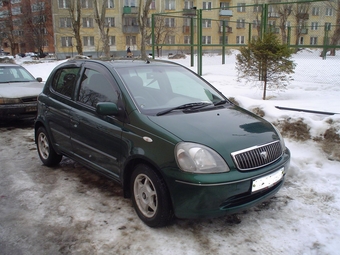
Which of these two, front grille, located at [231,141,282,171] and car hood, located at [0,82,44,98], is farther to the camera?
car hood, located at [0,82,44,98]

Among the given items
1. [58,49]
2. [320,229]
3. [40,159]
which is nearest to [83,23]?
[58,49]

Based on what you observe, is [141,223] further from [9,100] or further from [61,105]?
[9,100]

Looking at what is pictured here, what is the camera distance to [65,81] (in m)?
4.93

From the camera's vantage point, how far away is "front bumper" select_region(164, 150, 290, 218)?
9.90 feet

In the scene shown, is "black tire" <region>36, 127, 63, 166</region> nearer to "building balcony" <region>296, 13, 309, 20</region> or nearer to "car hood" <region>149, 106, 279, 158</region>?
"car hood" <region>149, 106, 279, 158</region>

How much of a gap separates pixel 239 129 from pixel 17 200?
2.87 meters

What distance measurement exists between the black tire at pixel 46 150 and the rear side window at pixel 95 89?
1.27 meters

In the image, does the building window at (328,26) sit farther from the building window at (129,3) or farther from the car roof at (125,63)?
the building window at (129,3)

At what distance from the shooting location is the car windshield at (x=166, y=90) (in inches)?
153

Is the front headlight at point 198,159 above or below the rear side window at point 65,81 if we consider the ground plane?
below

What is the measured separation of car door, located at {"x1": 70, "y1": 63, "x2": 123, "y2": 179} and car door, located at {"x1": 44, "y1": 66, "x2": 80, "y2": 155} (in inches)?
7.5

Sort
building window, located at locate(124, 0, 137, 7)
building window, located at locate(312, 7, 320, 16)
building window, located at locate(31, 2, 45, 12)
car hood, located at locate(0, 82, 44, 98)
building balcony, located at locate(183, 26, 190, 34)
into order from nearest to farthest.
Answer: car hood, located at locate(0, 82, 44, 98) → building window, located at locate(312, 7, 320, 16) → building balcony, located at locate(183, 26, 190, 34) → building window, located at locate(124, 0, 137, 7) → building window, located at locate(31, 2, 45, 12)

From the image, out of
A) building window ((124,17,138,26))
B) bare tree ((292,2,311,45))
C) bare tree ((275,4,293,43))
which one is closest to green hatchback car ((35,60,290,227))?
bare tree ((292,2,311,45))

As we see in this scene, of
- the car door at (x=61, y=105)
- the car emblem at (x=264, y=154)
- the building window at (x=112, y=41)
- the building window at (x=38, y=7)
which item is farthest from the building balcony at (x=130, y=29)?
the car emblem at (x=264, y=154)
